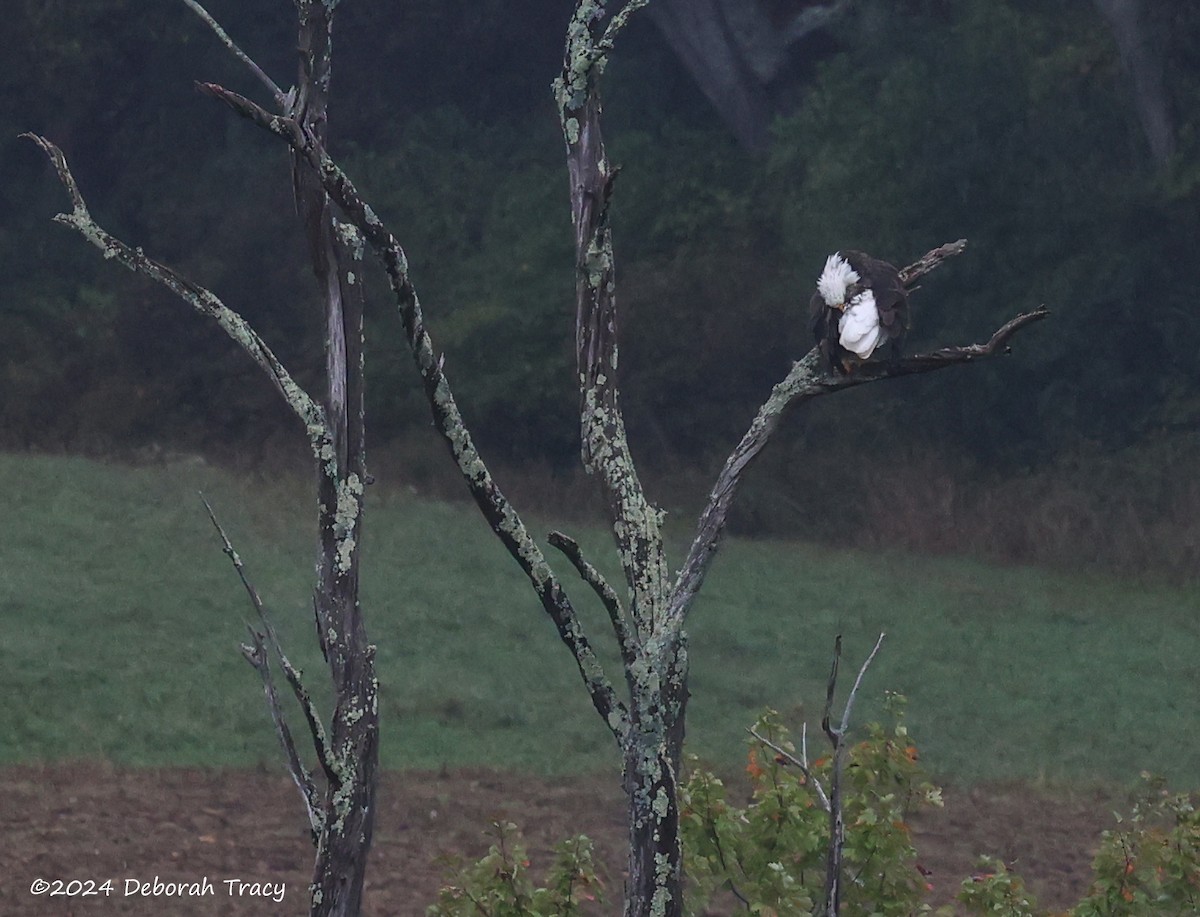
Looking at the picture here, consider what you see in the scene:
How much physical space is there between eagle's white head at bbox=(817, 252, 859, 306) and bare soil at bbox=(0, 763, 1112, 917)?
2975 mm

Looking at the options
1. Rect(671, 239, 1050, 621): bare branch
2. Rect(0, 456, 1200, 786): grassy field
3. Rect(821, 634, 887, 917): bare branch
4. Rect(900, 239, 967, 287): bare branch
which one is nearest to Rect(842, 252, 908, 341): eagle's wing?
Rect(900, 239, 967, 287): bare branch

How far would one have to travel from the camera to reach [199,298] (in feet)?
9.69

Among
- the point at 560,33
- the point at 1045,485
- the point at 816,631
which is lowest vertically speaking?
the point at 816,631

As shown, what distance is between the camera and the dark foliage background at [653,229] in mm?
15195

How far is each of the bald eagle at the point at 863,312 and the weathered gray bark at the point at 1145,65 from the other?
39.6 feet

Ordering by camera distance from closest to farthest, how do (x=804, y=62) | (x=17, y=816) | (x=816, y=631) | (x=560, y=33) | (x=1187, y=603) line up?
(x=17, y=816) < (x=816, y=631) < (x=1187, y=603) < (x=804, y=62) < (x=560, y=33)

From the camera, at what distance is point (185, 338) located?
64.7ft

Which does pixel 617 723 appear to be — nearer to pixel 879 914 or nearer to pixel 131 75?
pixel 879 914

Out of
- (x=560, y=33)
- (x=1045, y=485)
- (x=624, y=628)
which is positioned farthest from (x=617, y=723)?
(x=560, y=33)

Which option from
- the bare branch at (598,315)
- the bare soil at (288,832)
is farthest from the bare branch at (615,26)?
the bare soil at (288,832)

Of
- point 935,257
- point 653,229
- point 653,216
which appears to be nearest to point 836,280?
point 935,257

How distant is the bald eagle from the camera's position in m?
3.79

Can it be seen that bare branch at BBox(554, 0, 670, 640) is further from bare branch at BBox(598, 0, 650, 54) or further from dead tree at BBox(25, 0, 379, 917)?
dead tree at BBox(25, 0, 379, 917)

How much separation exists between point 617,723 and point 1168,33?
556 inches
